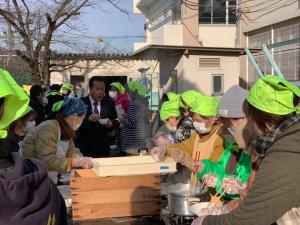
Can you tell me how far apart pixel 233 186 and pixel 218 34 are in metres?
14.9

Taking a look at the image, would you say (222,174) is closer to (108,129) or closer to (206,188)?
(206,188)

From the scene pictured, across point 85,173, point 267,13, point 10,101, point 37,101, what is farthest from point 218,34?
point 10,101

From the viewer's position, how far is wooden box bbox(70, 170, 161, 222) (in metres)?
3.35

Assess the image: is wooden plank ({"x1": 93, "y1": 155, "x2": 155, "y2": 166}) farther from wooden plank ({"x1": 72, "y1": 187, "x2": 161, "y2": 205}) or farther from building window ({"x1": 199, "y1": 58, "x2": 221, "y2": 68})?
building window ({"x1": 199, "y1": 58, "x2": 221, "y2": 68})

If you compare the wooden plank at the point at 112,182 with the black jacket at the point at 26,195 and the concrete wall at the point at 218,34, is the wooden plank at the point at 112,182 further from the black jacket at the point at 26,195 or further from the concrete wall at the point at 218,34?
the concrete wall at the point at 218,34

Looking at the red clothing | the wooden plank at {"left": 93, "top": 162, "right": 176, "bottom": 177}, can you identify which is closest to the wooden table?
the wooden plank at {"left": 93, "top": 162, "right": 176, "bottom": 177}

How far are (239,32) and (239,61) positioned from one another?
89cm

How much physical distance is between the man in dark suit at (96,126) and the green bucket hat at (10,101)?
462cm

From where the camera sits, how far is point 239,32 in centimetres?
1452

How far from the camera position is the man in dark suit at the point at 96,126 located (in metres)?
6.09

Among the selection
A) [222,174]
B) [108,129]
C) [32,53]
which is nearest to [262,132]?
[222,174]

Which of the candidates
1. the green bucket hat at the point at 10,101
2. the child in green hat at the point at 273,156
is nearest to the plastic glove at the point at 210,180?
the child in green hat at the point at 273,156

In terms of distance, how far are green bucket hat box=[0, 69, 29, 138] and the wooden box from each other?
200 centimetres

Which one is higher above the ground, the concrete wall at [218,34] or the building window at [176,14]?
the building window at [176,14]
